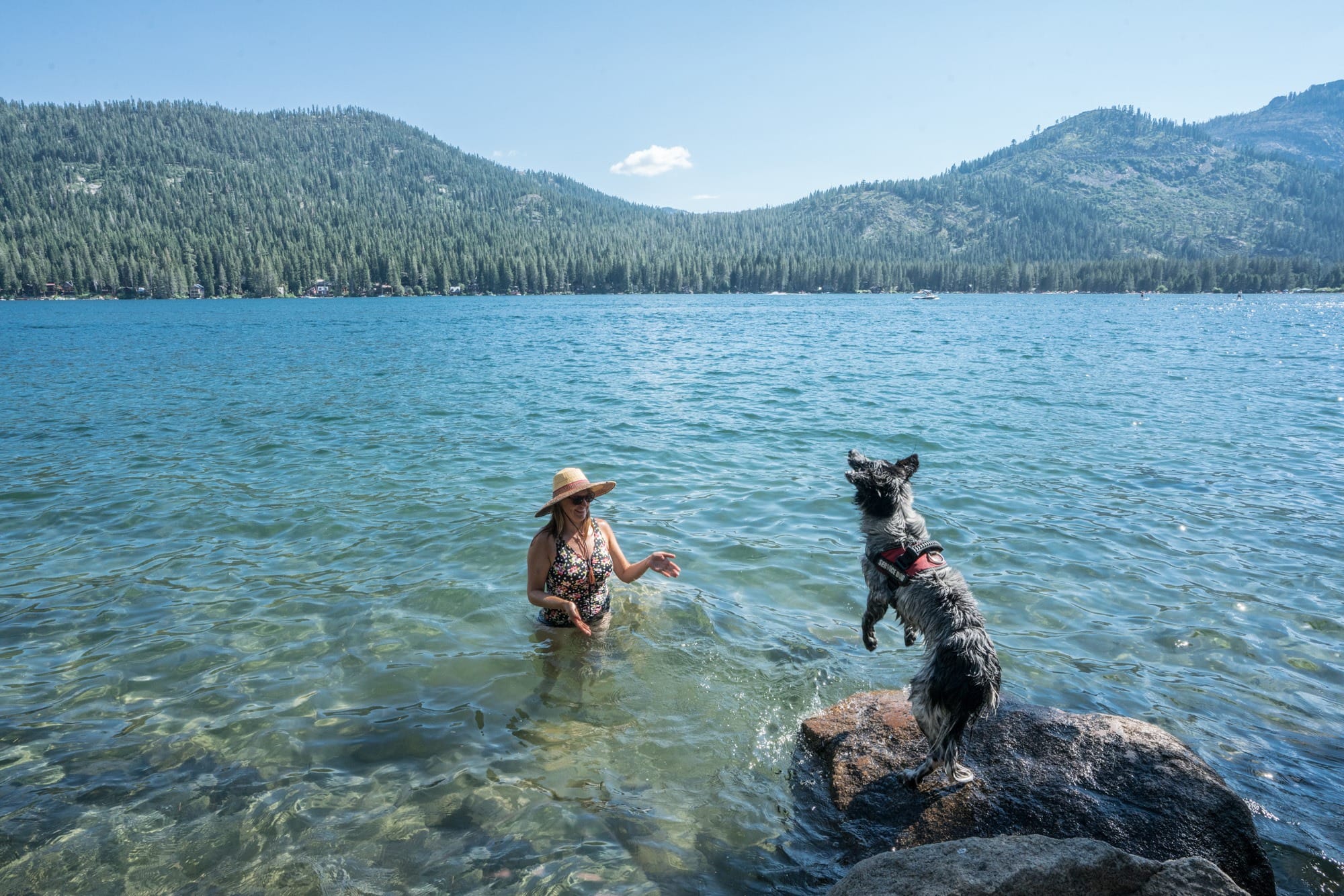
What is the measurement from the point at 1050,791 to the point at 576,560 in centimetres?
445

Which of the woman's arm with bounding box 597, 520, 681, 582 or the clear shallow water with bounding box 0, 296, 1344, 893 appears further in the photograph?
the woman's arm with bounding box 597, 520, 681, 582

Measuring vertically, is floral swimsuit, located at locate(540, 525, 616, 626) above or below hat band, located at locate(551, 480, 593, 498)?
below

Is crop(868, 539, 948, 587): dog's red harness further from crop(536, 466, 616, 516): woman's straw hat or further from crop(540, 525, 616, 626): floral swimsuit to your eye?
crop(540, 525, 616, 626): floral swimsuit

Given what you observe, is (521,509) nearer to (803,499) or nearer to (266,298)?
(803,499)

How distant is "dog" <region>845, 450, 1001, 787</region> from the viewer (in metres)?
4.39

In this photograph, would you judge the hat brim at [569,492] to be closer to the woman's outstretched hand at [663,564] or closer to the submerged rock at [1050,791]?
the woman's outstretched hand at [663,564]

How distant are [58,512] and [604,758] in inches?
473

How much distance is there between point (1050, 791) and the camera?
459cm

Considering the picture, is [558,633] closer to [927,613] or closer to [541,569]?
[541,569]

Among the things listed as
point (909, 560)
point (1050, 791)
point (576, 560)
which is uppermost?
point (909, 560)

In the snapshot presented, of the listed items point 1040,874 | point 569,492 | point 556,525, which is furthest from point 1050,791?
point 556,525

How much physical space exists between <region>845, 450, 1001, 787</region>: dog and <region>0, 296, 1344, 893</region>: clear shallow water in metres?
1.12

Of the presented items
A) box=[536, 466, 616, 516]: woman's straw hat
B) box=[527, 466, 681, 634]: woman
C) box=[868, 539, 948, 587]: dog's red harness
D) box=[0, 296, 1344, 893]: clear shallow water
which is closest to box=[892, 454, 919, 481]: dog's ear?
box=[868, 539, 948, 587]: dog's red harness

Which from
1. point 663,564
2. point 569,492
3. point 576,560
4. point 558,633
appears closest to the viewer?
point 569,492
